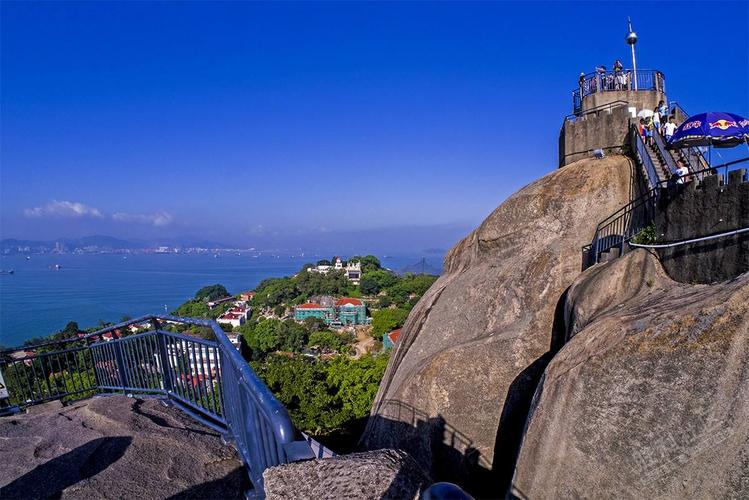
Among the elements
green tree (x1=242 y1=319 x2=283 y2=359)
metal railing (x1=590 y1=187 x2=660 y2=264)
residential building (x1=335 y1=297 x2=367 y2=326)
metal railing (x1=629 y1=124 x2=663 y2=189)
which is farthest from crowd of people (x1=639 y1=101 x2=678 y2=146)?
residential building (x1=335 y1=297 x2=367 y2=326)

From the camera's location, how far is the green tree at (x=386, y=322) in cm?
5556

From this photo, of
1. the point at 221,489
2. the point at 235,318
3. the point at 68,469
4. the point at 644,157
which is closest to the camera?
the point at 221,489

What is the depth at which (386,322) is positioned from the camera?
55.8 m

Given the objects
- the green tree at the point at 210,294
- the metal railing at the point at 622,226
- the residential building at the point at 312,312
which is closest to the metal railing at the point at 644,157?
the metal railing at the point at 622,226

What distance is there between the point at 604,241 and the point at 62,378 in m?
10.6

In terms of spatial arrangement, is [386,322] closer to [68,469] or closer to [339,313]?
[339,313]

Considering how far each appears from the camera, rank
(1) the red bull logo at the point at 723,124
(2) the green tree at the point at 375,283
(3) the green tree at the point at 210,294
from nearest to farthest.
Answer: (1) the red bull logo at the point at 723,124, (2) the green tree at the point at 375,283, (3) the green tree at the point at 210,294

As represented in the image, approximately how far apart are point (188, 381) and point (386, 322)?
51037mm

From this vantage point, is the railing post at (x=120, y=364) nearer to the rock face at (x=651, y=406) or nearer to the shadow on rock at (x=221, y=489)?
the shadow on rock at (x=221, y=489)

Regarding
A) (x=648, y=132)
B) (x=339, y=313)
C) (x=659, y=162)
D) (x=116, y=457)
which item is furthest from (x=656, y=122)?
(x=339, y=313)

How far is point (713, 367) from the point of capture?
5.00 meters

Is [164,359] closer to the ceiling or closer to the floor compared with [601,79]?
closer to the floor

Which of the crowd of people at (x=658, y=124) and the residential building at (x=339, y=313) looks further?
the residential building at (x=339, y=313)

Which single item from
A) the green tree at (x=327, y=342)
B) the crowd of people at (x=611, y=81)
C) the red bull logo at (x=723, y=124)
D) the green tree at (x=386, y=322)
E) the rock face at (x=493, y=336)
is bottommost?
the green tree at (x=327, y=342)
